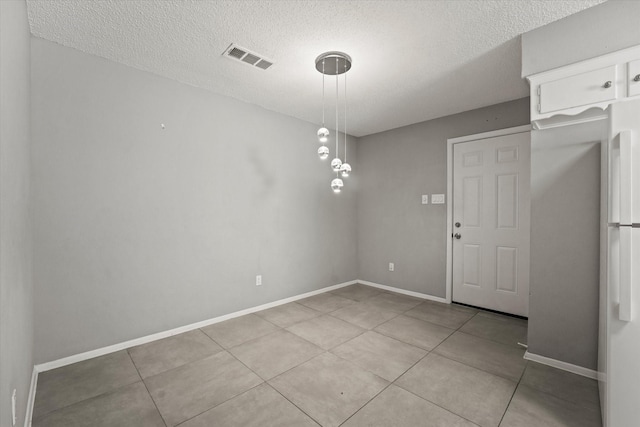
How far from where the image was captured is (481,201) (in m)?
3.59

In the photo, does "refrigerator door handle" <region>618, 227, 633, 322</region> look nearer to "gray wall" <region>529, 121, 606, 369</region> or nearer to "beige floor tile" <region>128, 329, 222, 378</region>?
"gray wall" <region>529, 121, 606, 369</region>

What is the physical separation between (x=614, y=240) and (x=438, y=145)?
9.06ft

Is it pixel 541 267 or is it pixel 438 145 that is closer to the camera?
pixel 541 267

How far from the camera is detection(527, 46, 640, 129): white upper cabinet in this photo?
1.78 m

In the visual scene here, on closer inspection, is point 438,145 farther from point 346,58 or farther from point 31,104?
Answer: point 31,104

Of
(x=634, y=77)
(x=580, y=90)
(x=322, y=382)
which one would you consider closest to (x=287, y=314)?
(x=322, y=382)

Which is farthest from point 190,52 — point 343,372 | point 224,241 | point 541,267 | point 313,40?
point 541,267

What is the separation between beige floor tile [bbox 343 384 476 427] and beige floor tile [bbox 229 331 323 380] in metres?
0.74

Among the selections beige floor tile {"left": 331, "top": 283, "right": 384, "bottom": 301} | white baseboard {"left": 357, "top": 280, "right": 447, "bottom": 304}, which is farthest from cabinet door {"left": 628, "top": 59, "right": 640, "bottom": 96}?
beige floor tile {"left": 331, "top": 283, "right": 384, "bottom": 301}

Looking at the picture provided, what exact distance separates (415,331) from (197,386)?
2.13 meters

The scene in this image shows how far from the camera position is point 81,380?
2.03 metres

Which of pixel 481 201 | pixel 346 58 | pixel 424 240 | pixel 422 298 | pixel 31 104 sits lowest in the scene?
pixel 422 298

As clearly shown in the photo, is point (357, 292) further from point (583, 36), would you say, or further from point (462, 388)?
point (583, 36)

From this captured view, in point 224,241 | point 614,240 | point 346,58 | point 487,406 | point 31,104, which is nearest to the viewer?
point 614,240
